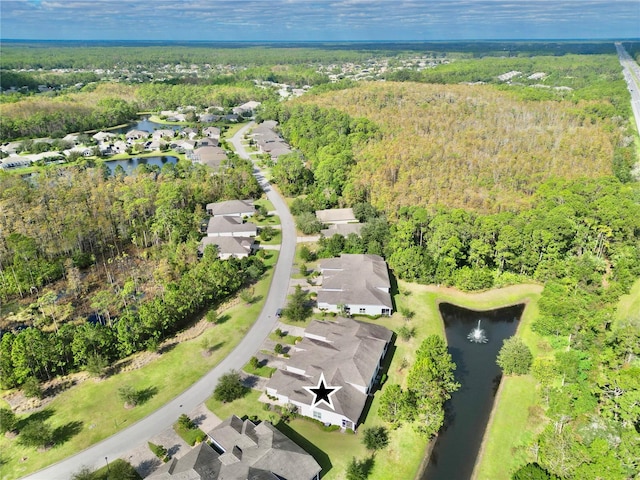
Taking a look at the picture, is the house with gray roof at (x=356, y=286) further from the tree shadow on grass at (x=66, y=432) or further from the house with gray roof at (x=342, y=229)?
the tree shadow on grass at (x=66, y=432)

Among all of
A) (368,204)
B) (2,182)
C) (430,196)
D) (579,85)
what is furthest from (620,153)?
(2,182)

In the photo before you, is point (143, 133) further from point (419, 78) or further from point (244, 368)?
point (419, 78)

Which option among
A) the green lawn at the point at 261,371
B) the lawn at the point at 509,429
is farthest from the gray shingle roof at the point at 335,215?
Result: the lawn at the point at 509,429

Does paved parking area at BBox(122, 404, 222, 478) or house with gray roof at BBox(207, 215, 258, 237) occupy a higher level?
house with gray roof at BBox(207, 215, 258, 237)

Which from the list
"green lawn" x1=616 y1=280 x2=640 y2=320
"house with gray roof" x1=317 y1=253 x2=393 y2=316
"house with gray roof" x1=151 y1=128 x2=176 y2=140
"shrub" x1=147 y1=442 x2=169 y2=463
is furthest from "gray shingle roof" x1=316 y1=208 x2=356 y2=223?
"house with gray roof" x1=151 y1=128 x2=176 y2=140

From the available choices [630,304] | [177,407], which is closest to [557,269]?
[630,304]

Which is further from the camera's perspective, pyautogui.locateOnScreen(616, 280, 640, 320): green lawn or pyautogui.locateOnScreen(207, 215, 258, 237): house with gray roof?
pyautogui.locateOnScreen(207, 215, 258, 237): house with gray roof

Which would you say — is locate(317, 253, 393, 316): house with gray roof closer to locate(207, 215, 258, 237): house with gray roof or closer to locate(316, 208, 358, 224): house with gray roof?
locate(316, 208, 358, 224): house with gray roof
